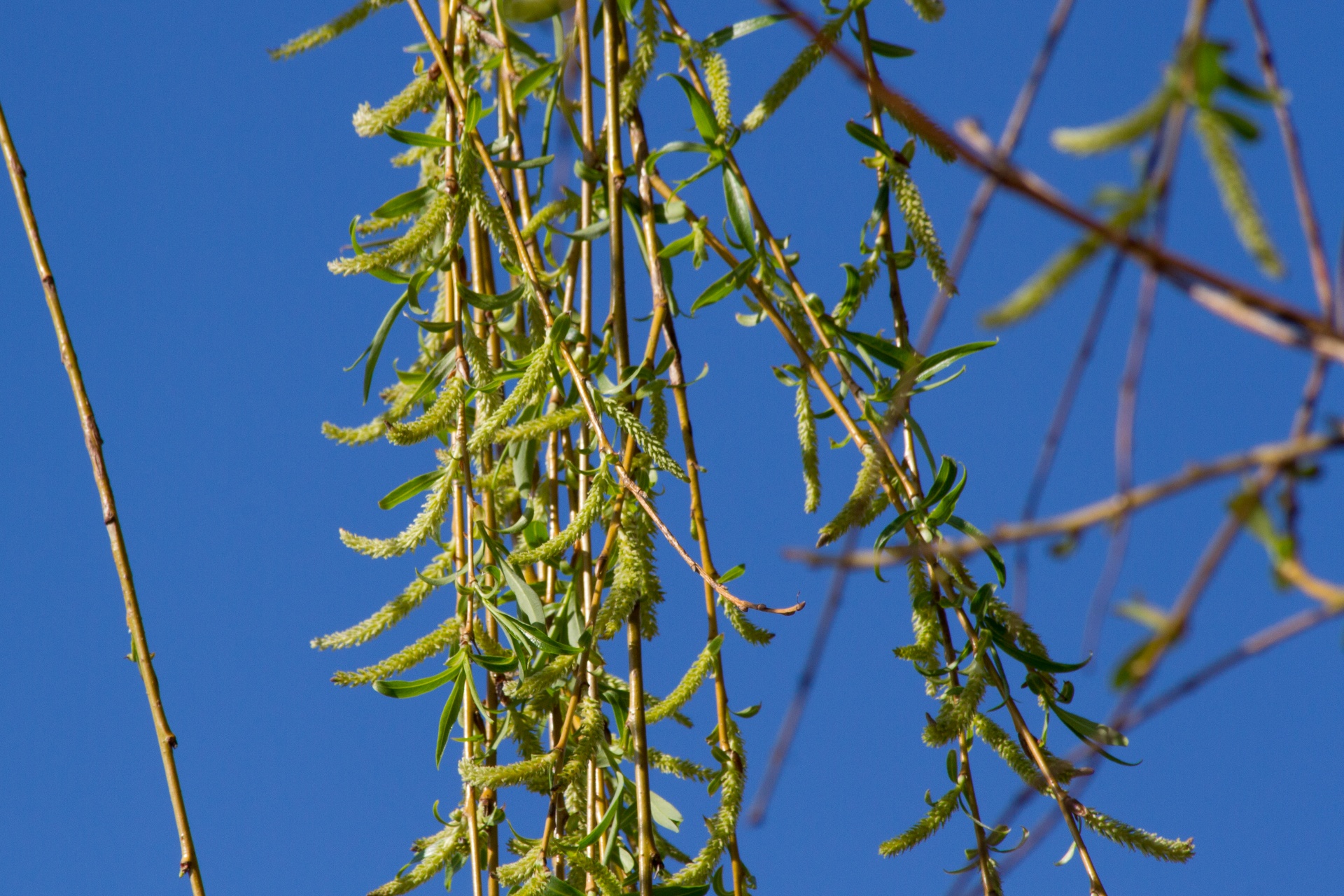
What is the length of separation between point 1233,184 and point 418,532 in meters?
0.70

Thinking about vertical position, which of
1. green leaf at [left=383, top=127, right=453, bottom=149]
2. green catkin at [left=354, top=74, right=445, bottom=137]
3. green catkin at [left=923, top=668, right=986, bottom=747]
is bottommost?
green catkin at [left=923, top=668, right=986, bottom=747]

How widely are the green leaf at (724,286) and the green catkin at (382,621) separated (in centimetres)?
31

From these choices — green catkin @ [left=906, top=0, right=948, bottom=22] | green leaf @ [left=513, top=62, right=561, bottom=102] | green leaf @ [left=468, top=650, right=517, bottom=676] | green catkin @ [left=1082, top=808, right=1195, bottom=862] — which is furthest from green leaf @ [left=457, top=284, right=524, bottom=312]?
green catkin @ [left=1082, top=808, right=1195, bottom=862]

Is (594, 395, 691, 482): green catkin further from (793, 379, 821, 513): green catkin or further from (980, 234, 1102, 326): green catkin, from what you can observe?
(980, 234, 1102, 326): green catkin

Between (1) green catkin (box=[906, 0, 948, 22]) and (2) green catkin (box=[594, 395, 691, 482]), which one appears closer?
(2) green catkin (box=[594, 395, 691, 482])

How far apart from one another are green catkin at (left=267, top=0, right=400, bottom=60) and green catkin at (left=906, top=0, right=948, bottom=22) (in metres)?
0.49

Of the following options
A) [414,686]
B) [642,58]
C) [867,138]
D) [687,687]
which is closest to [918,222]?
[867,138]

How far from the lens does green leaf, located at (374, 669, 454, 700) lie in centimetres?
95

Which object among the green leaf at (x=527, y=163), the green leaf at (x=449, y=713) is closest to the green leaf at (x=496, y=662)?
the green leaf at (x=449, y=713)

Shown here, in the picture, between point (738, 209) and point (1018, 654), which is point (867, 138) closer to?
Answer: point (738, 209)

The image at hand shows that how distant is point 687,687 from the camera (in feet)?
2.97

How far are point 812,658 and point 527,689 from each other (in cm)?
35

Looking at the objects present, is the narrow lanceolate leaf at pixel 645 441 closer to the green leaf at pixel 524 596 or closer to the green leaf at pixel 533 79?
the green leaf at pixel 524 596

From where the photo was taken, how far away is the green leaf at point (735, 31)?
3.22ft
